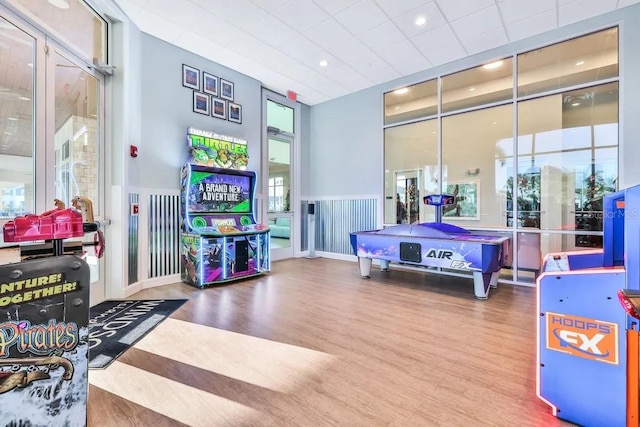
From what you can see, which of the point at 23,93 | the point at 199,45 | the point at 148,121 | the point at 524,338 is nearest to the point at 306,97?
the point at 199,45

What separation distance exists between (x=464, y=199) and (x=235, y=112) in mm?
5014

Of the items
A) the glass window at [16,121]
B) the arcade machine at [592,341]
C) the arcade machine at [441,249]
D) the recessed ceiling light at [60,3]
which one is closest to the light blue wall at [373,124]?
the arcade machine at [441,249]

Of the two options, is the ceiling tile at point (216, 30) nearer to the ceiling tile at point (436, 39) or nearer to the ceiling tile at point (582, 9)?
the ceiling tile at point (436, 39)

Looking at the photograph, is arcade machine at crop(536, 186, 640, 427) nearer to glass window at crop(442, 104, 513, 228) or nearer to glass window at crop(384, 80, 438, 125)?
glass window at crop(442, 104, 513, 228)

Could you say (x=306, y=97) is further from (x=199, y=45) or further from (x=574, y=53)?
(x=574, y=53)

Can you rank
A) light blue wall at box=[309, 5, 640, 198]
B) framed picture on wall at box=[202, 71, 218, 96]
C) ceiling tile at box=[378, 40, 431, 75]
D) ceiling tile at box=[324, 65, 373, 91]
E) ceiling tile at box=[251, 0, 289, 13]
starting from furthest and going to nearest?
1. ceiling tile at box=[324, 65, 373, 91]
2. framed picture on wall at box=[202, 71, 218, 96]
3. ceiling tile at box=[378, 40, 431, 75]
4. light blue wall at box=[309, 5, 640, 198]
5. ceiling tile at box=[251, 0, 289, 13]

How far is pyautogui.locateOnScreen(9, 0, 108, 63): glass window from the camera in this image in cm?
275

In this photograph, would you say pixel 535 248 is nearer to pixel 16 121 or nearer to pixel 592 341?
pixel 592 341

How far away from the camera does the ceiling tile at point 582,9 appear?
3.61 m

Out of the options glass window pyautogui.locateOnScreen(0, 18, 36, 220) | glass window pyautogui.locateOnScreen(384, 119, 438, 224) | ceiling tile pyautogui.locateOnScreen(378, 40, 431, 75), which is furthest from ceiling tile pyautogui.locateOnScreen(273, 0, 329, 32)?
glass window pyautogui.locateOnScreen(384, 119, 438, 224)

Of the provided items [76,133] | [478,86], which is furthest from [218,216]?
[478,86]

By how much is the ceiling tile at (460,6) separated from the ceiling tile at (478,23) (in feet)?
0.28

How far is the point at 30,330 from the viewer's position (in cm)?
118

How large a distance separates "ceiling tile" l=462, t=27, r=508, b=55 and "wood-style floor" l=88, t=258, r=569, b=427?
143 inches
